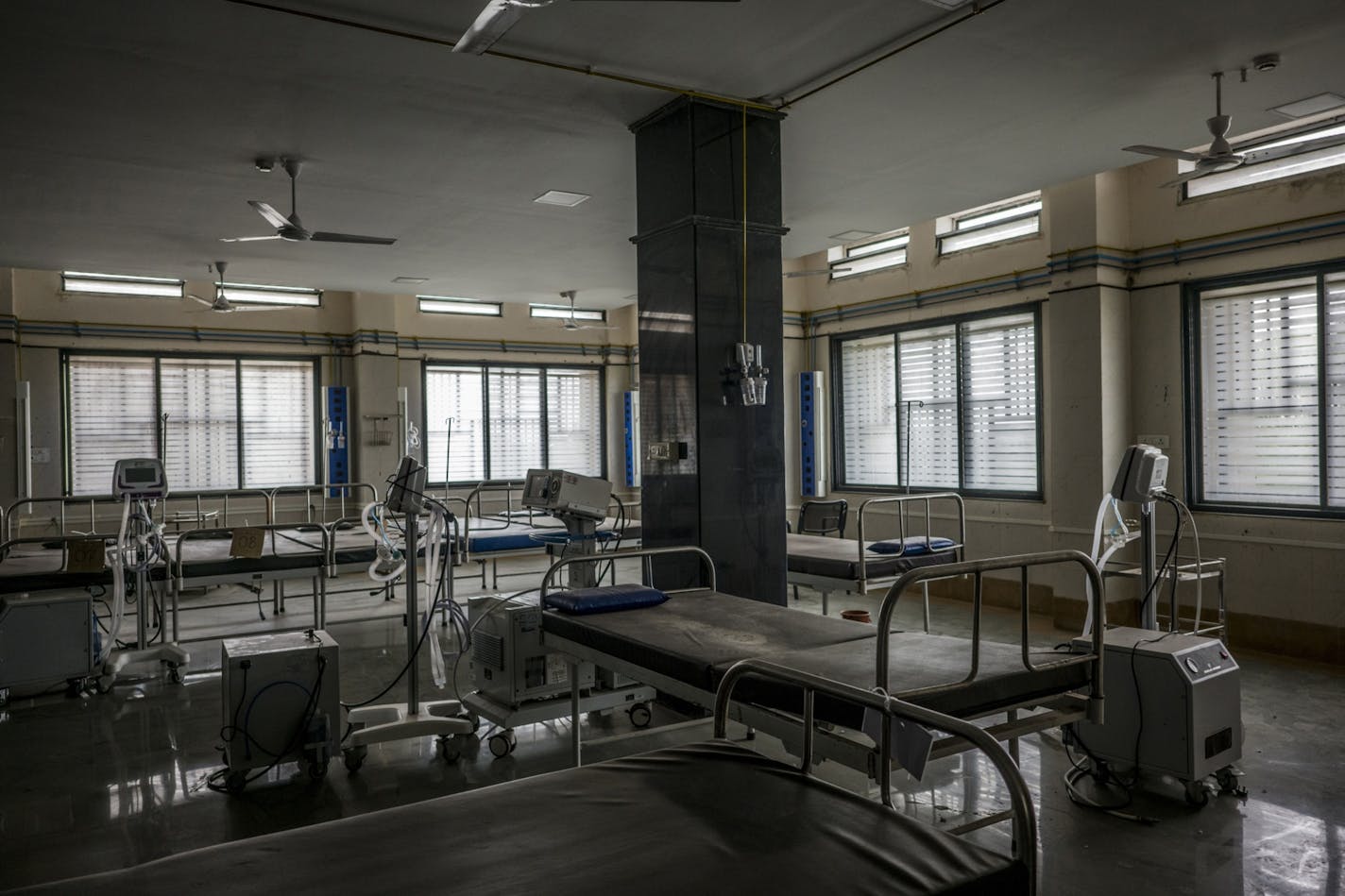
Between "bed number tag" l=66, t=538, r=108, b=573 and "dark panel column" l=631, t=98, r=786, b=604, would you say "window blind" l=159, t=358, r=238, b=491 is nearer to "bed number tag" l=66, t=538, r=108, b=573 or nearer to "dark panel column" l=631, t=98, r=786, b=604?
"bed number tag" l=66, t=538, r=108, b=573

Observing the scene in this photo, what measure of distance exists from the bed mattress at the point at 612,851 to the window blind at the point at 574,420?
377 inches

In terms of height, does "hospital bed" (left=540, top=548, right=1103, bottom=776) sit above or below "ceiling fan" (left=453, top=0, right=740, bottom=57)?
below

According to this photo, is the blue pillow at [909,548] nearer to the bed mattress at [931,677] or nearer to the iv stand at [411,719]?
the bed mattress at [931,677]

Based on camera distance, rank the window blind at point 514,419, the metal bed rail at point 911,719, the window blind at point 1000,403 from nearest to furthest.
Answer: the metal bed rail at point 911,719 → the window blind at point 1000,403 → the window blind at point 514,419

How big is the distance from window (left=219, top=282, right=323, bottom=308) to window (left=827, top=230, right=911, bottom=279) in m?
6.11

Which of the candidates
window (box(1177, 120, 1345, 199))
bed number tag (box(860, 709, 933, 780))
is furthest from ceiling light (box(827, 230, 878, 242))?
bed number tag (box(860, 709, 933, 780))

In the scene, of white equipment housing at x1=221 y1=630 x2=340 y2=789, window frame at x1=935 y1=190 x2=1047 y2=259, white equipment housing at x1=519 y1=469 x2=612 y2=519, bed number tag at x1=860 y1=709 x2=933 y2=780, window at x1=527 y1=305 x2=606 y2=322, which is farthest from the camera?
window at x1=527 y1=305 x2=606 y2=322

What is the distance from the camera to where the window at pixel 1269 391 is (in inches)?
232

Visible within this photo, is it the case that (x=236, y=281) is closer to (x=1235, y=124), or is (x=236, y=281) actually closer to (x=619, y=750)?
(x=619, y=750)

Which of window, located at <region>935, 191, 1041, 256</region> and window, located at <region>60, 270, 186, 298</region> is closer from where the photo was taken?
window, located at <region>935, 191, 1041, 256</region>

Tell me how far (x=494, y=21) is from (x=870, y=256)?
6915 millimetres

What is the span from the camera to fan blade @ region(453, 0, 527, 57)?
2961 mm

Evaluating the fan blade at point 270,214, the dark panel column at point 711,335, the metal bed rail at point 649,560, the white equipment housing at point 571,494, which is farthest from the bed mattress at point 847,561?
the fan blade at point 270,214

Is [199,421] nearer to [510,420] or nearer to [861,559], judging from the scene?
[510,420]
